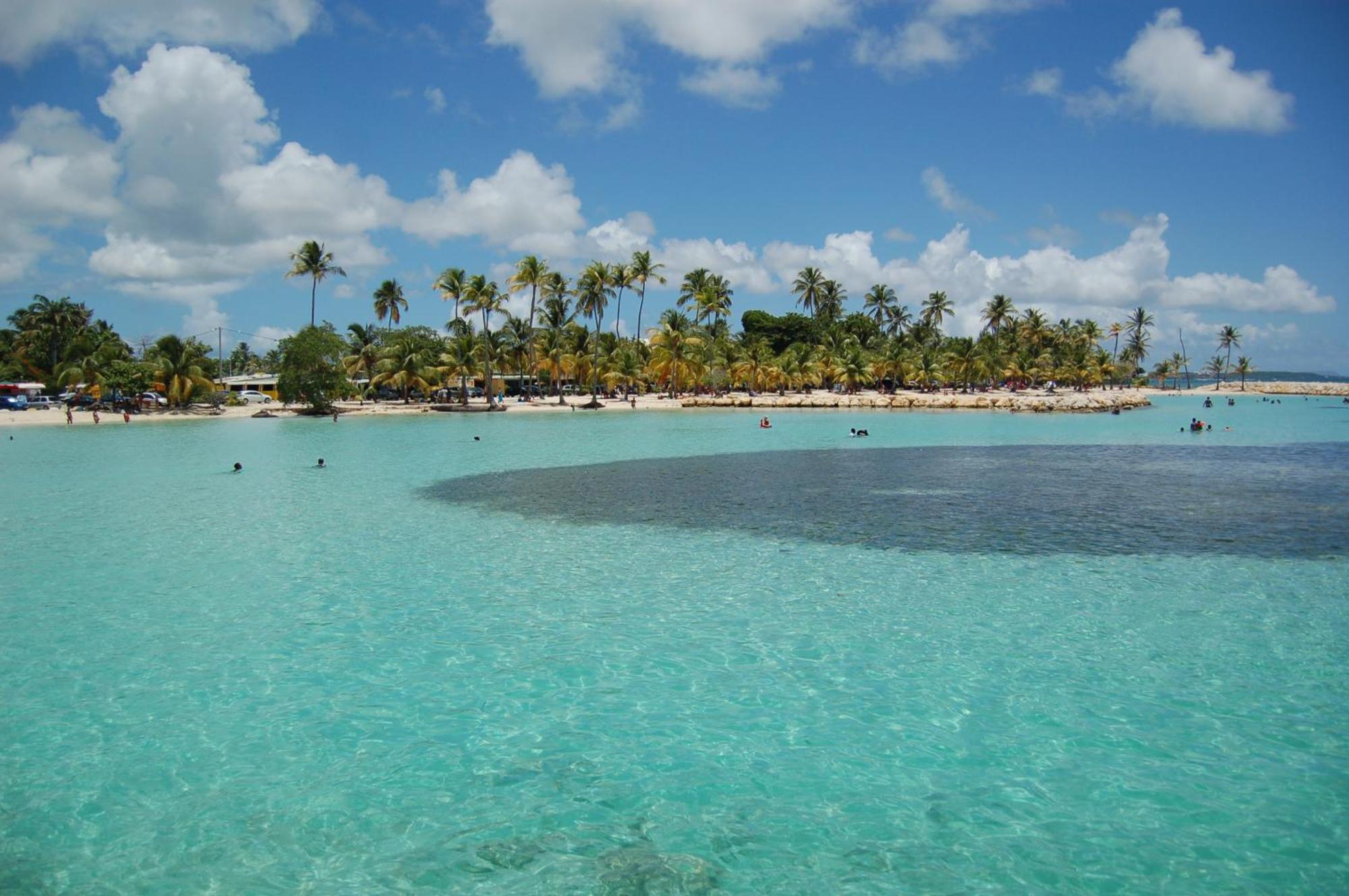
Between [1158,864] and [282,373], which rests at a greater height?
[282,373]

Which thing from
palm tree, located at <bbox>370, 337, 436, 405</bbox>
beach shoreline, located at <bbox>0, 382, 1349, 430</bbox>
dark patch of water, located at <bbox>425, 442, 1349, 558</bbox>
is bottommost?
dark patch of water, located at <bbox>425, 442, 1349, 558</bbox>

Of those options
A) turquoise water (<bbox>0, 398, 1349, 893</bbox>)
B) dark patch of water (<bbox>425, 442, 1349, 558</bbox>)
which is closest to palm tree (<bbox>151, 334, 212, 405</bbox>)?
dark patch of water (<bbox>425, 442, 1349, 558</bbox>)

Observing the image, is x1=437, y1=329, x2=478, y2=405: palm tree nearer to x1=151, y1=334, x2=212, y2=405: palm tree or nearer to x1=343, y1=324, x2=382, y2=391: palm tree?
x1=343, y1=324, x2=382, y2=391: palm tree

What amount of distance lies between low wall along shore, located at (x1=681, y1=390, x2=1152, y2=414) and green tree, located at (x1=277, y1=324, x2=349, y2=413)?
108 feet

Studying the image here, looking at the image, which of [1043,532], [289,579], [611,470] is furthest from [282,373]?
[1043,532]

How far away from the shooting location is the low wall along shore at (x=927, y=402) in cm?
7862

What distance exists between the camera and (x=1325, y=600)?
481 inches

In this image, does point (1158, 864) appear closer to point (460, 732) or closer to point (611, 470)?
point (460, 732)

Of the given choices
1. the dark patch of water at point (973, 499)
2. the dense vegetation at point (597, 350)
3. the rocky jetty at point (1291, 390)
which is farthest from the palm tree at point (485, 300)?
the rocky jetty at point (1291, 390)

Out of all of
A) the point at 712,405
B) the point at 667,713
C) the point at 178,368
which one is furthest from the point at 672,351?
the point at 667,713

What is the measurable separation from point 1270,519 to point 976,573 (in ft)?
33.9

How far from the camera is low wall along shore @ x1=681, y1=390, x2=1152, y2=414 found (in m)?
78.6

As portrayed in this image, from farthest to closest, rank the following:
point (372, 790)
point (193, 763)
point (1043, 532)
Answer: point (1043, 532) < point (193, 763) < point (372, 790)

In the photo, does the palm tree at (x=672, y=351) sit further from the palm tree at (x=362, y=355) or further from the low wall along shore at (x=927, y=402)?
the palm tree at (x=362, y=355)
